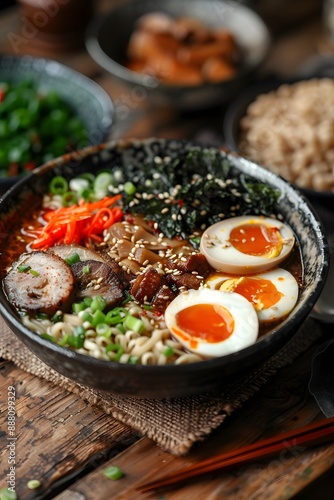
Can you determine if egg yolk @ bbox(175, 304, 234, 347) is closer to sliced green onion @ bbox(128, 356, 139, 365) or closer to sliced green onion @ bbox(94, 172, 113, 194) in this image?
sliced green onion @ bbox(128, 356, 139, 365)

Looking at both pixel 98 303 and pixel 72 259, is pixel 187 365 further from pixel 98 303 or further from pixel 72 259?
pixel 72 259

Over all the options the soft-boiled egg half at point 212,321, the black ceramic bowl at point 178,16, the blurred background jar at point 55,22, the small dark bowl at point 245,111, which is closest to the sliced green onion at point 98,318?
the soft-boiled egg half at point 212,321

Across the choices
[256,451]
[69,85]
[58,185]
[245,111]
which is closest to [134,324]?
[256,451]

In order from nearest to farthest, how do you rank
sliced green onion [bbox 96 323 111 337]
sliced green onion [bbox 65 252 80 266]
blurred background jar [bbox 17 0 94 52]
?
sliced green onion [bbox 96 323 111 337] → sliced green onion [bbox 65 252 80 266] → blurred background jar [bbox 17 0 94 52]

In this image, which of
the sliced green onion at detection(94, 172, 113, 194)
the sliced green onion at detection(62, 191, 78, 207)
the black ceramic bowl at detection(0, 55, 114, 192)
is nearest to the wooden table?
the sliced green onion at detection(62, 191, 78, 207)

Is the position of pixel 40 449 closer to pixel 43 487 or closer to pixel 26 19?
pixel 43 487

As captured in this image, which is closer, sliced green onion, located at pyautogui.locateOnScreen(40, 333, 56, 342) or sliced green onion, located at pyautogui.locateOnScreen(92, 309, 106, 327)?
sliced green onion, located at pyautogui.locateOnScreen(40, 333, 56, 342)

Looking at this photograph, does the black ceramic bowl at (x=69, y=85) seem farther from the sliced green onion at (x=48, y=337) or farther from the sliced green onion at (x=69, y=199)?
the sliced green onion at (x=48, y=337)
